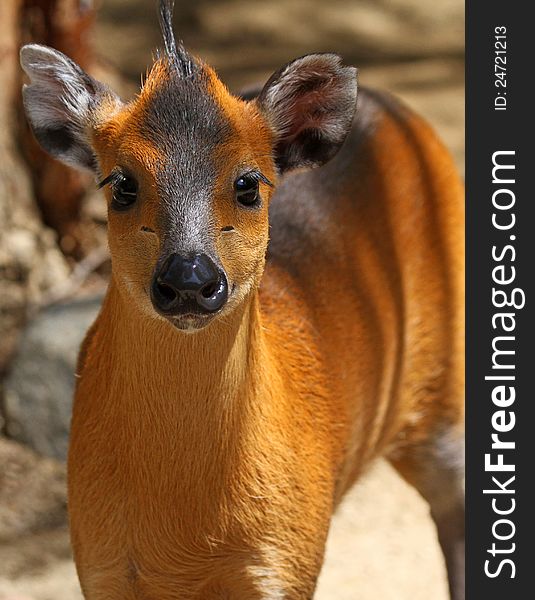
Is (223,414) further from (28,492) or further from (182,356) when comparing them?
(28,492)

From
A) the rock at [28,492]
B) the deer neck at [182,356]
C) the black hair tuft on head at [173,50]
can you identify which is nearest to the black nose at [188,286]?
the deer neck at [182,356]

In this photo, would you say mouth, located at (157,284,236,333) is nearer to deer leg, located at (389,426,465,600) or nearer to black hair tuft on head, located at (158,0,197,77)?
black hair tuft on head, located at (158,0,197,77)

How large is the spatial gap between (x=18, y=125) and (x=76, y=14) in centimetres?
69

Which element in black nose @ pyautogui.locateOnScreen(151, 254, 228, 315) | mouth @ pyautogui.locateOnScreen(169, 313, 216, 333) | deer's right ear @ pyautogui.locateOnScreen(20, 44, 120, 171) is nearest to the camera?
black nose @ pyautogui.locateOnScreen(151, 254, 228, 315)

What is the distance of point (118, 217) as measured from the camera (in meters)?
3.37

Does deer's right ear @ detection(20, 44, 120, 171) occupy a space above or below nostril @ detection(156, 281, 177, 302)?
above

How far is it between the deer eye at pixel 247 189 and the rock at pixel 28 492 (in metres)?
2.91

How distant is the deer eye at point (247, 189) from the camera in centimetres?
341

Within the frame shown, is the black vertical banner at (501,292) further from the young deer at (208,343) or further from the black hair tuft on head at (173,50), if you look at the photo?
the black hair tuft on head at (173,50)

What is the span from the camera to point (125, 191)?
3.36 metres

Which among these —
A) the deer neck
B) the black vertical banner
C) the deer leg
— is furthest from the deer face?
the deer leg

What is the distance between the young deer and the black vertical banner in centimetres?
53

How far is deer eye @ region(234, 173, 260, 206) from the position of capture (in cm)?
341

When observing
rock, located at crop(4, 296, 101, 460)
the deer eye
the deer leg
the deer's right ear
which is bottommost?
the deer eye
